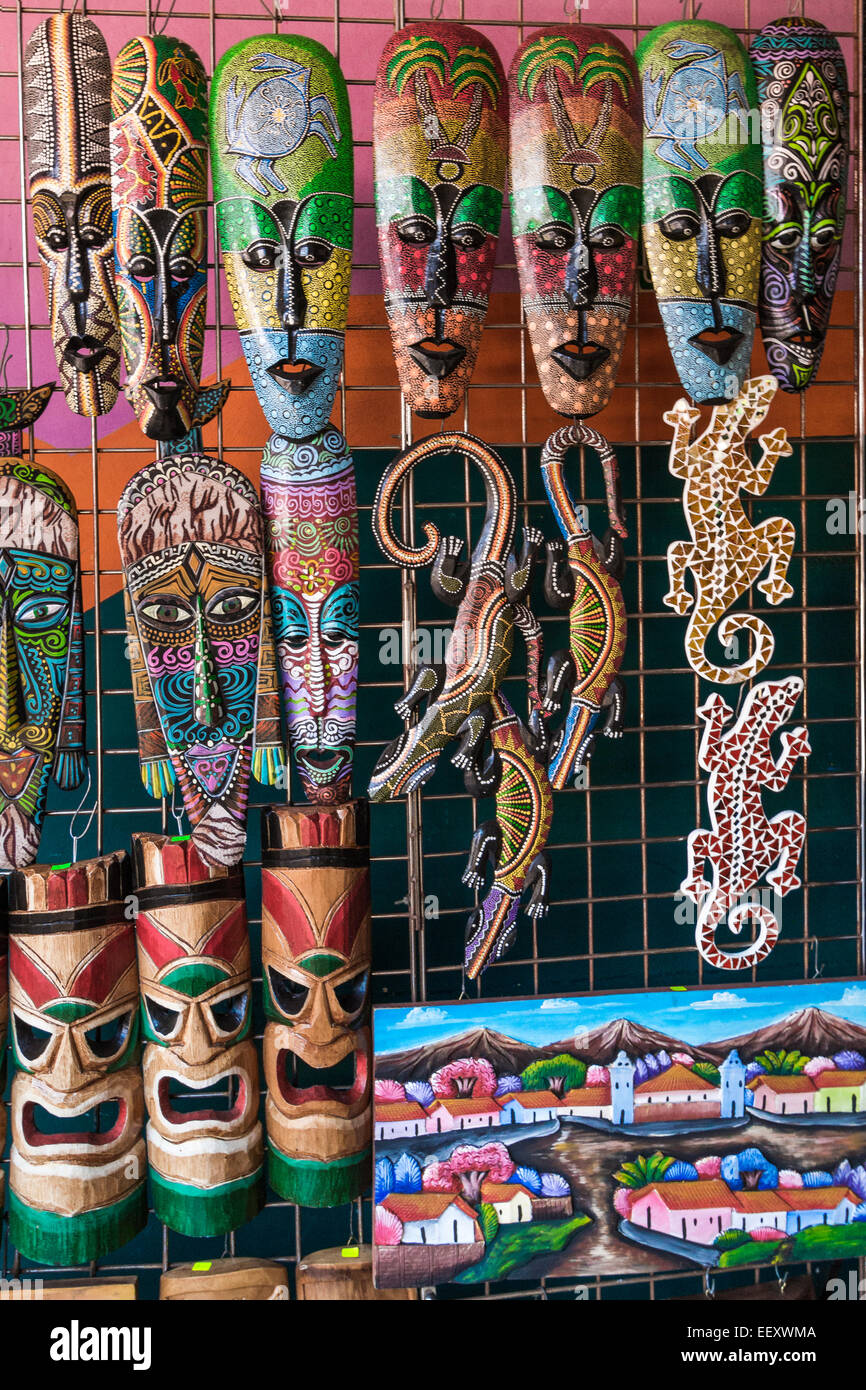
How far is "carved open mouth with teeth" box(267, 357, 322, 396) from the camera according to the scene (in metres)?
1.44

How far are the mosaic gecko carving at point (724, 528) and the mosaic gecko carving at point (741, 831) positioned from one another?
7 cm

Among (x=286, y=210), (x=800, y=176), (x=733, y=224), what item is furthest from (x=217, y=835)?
(x=800, y=176)

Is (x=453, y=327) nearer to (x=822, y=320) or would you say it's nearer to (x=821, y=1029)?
(x=822, y=320)

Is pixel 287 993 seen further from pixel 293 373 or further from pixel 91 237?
pixel 91 237

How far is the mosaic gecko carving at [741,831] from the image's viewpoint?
5.35 ft

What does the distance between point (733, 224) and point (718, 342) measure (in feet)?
0.51

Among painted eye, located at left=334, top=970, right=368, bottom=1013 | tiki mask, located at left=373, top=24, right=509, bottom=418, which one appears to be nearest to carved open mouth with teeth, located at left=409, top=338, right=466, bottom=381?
tiki mask, located at left=373, top=24, right=509, bottom=418

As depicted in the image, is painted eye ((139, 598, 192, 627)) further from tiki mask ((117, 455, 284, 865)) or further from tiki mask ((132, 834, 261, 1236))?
tiki mask ((132, 834, 261, 1236))

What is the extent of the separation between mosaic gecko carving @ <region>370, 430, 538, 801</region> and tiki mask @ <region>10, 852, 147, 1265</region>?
422mm

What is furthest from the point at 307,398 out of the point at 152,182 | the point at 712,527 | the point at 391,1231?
the point at 391,1231

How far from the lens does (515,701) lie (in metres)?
2.05

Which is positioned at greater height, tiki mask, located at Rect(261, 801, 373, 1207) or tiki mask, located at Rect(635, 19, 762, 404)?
tiki mask, located at Rect(635, 19, 762, 404)

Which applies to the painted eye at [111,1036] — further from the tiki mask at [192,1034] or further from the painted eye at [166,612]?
the painted eye at [166,612]

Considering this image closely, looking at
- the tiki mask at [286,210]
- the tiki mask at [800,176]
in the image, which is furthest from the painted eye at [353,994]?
the tiki mask at [800,176]
